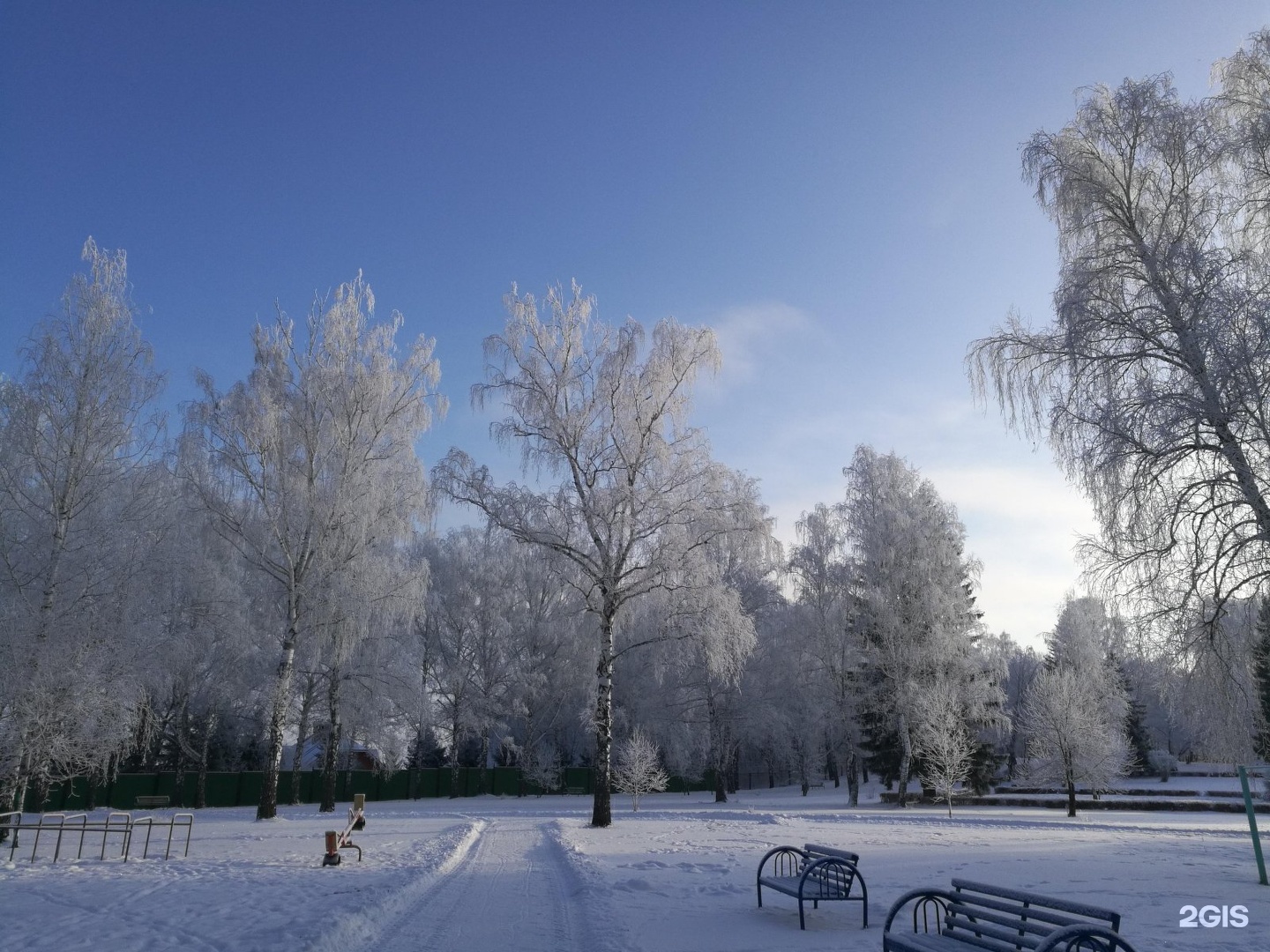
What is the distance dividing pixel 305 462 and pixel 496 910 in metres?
16.9

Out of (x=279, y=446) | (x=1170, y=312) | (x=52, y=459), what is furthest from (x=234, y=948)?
(x=279, y=446)

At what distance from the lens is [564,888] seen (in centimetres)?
1000

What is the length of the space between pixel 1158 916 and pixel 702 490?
544 inches

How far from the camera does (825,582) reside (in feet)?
112

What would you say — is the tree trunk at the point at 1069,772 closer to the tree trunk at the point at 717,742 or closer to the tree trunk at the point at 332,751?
the tree trunk at the point at 717,742

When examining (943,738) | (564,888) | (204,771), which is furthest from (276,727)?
(943,738)

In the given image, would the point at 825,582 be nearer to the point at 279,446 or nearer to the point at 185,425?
the point at 279,446

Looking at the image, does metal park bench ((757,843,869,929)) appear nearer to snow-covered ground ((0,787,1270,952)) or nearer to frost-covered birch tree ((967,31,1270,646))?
snow-covered ground ((0,787,1270,952))

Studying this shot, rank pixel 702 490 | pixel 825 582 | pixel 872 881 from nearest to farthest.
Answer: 1. pixel 872 881
2. pixel 702 490
3. pixel 825 582

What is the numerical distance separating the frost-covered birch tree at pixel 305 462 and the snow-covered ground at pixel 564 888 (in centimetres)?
666

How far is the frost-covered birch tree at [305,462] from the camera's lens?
21.7 m

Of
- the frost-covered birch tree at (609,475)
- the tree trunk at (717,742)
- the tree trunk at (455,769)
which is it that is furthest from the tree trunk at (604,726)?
the tree trunk at (455,769)

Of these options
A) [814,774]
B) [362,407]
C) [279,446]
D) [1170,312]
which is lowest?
[814,774]

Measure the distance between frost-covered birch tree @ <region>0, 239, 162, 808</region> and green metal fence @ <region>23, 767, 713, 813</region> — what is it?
14.0m
